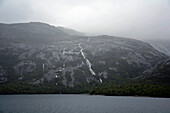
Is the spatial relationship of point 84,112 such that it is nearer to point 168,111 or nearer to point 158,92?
point 168,111

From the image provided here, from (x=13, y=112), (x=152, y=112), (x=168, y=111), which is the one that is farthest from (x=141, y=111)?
(x=13, y=112)

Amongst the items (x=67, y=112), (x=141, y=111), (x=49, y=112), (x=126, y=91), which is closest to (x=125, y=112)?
(x=141, y=111)

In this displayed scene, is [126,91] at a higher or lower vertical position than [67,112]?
lower

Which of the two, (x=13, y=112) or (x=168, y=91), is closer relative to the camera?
(x=13, y=112)

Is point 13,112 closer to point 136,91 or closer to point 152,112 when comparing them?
point 152,112

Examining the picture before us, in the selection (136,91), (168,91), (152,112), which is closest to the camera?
(152,112)

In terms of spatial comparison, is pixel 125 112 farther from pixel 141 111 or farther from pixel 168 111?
pixel 168 111

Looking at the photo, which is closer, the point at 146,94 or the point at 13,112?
the point at 13,112

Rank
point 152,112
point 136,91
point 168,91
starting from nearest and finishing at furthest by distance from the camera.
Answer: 1. point 152,112
2. point 168,91
3. point 136,91

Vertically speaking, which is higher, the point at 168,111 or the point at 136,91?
the point at 168,111
